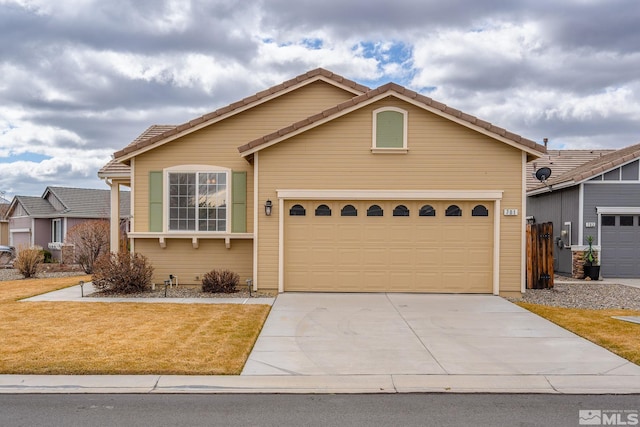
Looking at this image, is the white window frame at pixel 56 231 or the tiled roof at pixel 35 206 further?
the tiled roof at pixel 35 206

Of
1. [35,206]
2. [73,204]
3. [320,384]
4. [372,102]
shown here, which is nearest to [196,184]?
[372,102]

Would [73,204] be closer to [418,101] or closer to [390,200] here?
[390,200]

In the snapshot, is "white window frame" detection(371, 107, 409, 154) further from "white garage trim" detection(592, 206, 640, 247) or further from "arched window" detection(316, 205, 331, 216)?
"white garage trim" detection(592, 206, 640, 247)

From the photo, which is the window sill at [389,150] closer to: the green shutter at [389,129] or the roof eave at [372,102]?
Answer: the green shutter at [389,129]

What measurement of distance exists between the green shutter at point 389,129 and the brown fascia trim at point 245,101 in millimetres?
2599

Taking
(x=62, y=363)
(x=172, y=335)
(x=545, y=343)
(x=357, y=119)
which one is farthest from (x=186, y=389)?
(x=357, y=119)

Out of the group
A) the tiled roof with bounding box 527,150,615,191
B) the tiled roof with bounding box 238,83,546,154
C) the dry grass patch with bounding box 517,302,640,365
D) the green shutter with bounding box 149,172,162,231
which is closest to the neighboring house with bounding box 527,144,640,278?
the tiled roof with bounding box 527,150,615,191

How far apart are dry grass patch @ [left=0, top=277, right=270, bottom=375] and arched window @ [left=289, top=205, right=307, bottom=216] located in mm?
2943

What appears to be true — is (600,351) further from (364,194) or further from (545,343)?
(364,194)

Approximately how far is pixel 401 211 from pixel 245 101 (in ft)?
17.6

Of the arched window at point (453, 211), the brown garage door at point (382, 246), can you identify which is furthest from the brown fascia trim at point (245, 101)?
the arched window at point (453, 211)

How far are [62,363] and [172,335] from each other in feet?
6.44

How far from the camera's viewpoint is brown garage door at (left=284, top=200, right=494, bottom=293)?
44.1ft

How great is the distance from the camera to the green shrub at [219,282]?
13.6 m
